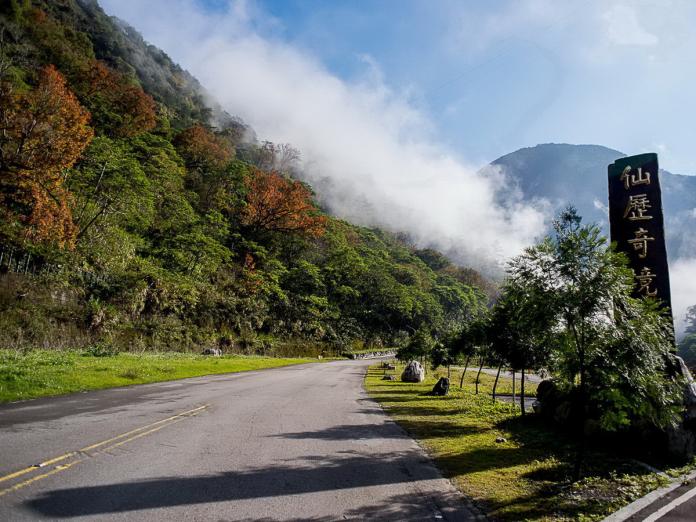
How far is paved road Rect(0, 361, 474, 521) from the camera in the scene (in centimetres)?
546

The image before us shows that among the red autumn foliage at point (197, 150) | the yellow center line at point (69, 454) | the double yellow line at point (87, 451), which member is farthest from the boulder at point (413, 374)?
the red autumn foliage at point (197, 150)

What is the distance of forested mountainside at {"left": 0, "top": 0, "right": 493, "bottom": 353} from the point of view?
99.9ft

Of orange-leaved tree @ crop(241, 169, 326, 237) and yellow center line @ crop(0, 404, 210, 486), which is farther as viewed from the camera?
orange-leaved tree @ crop(241, 169, 326, 237)

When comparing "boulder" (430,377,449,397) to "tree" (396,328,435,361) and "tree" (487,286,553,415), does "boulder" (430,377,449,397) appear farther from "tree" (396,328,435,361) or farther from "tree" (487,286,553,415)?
"tree" (396,328,435,361)

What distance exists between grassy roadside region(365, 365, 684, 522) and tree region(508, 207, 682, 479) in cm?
87

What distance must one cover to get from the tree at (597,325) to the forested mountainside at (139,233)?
32.3 meters

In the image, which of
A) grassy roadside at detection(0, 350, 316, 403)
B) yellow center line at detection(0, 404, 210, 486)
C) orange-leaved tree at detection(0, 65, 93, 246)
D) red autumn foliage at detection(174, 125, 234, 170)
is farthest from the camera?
red autumn foliage at detection(174, 125, 234, 170)

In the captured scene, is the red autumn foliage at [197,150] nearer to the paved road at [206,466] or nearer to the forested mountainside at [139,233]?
the forested mountainside at [139,233]

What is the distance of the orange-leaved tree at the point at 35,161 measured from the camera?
2853 cm

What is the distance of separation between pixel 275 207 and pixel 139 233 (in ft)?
91.7

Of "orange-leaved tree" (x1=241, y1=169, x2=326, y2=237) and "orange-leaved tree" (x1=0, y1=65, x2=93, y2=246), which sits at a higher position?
"orange-leaved tree" (x1=241, y1=169, x2=326, y2=237)

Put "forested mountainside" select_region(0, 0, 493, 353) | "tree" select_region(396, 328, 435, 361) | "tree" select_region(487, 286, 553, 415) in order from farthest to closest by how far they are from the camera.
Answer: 1. "tree" select_region(396, 328, 435, 361)
2. "forested mountainside" select_region(0, 0, 493, 353)
3. "tree" select_region(487, 286, 553, 415)

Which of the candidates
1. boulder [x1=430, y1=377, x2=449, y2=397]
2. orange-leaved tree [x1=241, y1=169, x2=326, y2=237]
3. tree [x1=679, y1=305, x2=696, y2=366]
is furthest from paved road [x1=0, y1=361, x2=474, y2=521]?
orange-leaved tree [x1=241, y1=169, x2=326, y2=237]

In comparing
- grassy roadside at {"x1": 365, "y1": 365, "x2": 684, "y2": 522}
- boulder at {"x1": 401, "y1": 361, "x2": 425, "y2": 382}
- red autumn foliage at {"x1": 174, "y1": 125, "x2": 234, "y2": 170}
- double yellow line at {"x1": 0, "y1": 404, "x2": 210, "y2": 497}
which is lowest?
boulder at {"x1": 401, "y1": 361, "x2": 425, "y2": 382}
